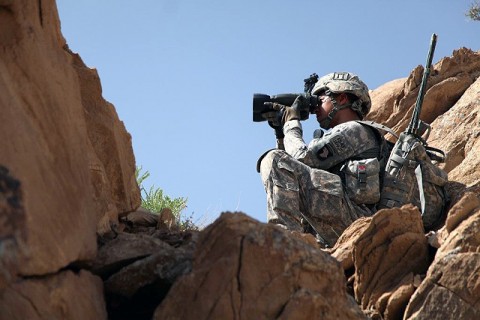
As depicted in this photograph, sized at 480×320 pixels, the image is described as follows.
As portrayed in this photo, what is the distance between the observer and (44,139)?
471cm

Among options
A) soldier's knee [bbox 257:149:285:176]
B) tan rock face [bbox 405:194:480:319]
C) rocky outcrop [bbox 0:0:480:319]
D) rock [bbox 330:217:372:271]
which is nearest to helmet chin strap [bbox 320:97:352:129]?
soldier's knee [bbox 257:149:285:176]

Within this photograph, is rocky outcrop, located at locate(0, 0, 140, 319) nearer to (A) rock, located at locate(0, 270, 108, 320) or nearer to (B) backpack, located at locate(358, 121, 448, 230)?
(A) rock, located at locate(0, 270, 108, 320)

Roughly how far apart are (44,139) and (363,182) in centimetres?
559

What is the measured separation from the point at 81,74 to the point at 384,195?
4489 mm

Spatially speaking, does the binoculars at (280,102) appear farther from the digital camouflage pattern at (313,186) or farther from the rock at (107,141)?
the rock at (107,141)

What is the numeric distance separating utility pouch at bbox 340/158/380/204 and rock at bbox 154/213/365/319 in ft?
17.2

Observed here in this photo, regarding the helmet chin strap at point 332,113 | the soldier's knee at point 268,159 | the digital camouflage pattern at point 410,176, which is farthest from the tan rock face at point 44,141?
the helmet chin strap at point 332,113

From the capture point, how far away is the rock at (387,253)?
6344mm

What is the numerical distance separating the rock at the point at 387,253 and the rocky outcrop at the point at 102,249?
0.18 m

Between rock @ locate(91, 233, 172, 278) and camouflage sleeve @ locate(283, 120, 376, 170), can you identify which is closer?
rock @ locate(91, 233, 172, 278)

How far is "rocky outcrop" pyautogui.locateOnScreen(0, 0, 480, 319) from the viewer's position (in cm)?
441

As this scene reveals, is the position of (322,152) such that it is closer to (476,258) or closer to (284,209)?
(284,209)

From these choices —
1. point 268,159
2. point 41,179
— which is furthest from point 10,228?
point 268,159

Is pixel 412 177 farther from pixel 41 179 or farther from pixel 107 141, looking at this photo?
pixel 41 179
